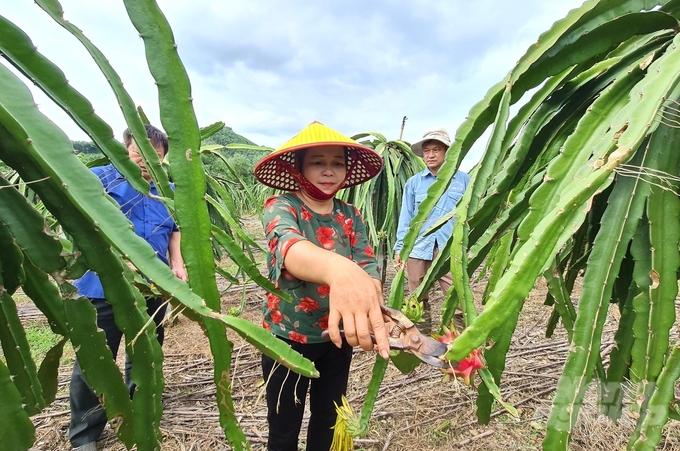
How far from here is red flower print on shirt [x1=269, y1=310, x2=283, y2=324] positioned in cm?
145

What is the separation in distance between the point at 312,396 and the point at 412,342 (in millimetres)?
1025

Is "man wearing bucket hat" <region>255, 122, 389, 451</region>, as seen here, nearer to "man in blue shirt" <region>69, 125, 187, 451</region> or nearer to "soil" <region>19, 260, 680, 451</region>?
"soil" <region>19, 260, 680, 451</region>

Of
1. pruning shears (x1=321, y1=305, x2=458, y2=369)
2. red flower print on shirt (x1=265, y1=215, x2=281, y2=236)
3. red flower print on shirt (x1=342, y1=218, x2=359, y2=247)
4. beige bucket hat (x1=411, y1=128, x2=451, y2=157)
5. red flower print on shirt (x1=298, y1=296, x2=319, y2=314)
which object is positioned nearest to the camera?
pruning shears (x1=321, y1=305, x2=458, y2=369)

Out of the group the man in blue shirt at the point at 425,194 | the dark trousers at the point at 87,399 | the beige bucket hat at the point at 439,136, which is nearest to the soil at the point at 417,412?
the dark trousers at the point at 87,399

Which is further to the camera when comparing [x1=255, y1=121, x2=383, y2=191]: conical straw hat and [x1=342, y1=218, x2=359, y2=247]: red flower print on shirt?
[x1=342, y1=218, x2=359, y2=247]: red flower print on shirt

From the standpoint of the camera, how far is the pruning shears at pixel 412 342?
0.68m

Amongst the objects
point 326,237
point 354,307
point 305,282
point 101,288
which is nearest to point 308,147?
point 326,237

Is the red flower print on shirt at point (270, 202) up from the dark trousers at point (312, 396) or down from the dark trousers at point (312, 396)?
up

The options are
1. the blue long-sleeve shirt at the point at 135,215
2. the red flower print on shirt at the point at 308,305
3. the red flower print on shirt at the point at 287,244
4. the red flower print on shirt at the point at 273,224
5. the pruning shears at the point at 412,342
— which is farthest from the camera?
the blue long-sleeve shirt at the point at 135,215

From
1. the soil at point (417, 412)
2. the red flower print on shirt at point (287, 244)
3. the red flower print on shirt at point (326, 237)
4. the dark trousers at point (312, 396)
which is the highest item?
the red flower print on shirt at point (287, 244)

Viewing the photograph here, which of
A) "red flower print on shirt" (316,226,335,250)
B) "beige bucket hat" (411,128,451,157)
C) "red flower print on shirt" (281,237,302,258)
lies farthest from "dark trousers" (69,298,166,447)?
"beige bucket hat" (411,128,451,157)

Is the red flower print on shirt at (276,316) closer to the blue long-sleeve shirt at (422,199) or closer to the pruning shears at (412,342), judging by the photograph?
the pruning shears at (412,342)

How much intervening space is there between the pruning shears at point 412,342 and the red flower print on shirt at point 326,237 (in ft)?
2.14

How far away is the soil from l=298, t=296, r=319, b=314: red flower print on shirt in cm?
58
